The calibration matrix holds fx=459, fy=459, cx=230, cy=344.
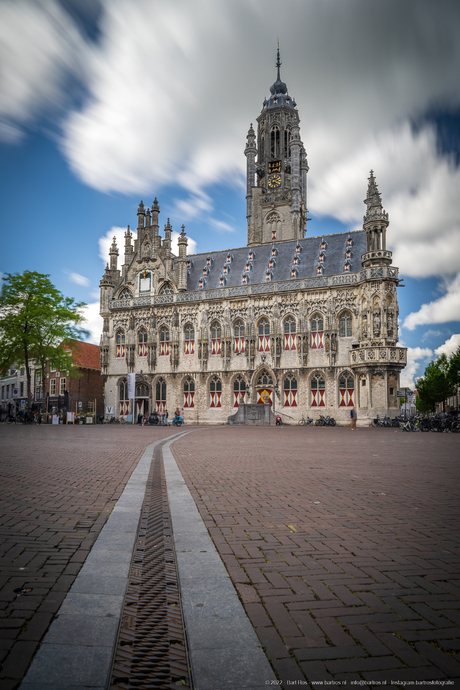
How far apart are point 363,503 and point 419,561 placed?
2.23m

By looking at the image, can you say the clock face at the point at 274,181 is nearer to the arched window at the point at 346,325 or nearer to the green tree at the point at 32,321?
the arched window at the point at 346,325

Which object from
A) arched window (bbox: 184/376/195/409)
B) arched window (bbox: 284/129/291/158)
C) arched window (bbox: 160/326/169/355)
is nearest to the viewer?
arched window (bbox: 184/376/195/409)

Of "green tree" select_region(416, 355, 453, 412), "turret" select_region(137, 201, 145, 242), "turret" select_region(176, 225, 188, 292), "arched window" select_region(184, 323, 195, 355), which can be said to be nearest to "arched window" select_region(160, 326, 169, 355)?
"arched window" select_region(184, 323, 195, 355)

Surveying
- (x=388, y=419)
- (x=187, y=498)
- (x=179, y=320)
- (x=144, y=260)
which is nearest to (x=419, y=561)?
(x=187, y=498)

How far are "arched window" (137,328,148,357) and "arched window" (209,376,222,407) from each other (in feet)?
26.1

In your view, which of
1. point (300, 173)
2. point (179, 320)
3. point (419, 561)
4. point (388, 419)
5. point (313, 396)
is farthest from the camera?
point (300, 173)

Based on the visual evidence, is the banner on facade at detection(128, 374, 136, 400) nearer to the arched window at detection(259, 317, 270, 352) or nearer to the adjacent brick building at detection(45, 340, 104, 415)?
the adjacent brick building at detection(45, 340, 104, 415)

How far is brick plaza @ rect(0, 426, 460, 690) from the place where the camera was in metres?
2.41

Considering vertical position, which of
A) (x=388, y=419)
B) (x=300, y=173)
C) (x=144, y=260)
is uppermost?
(x=300, y=173)

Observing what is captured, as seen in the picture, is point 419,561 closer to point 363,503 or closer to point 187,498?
point 363,503

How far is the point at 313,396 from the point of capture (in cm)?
3853

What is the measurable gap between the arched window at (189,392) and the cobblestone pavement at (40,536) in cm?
3322

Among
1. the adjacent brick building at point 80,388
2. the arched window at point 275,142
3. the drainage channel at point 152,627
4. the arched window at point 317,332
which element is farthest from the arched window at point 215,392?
the drainage channel at point 152,627

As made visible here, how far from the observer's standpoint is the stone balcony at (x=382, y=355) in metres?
35.0
